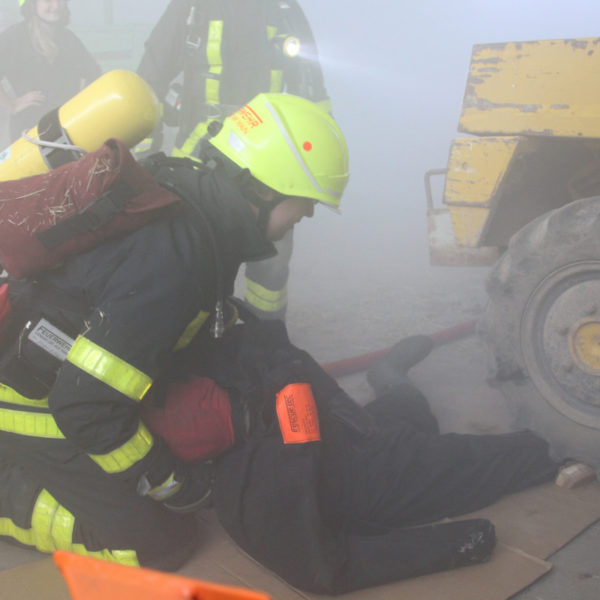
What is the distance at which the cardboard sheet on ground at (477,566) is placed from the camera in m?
1.89

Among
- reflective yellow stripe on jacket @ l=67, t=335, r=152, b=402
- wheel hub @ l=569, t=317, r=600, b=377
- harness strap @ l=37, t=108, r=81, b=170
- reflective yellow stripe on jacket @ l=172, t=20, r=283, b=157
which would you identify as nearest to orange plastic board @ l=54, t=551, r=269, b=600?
reflective yellow stripe on jacket @ l=67, t=335, r=152, b=402

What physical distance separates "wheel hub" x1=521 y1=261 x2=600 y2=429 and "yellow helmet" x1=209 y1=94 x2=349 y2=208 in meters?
0.94

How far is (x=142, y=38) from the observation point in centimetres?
1027

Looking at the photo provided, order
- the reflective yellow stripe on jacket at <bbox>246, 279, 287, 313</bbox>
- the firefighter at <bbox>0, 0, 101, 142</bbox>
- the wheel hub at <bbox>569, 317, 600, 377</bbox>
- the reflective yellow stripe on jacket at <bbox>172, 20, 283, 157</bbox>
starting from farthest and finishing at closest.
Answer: the firefighter at <bbox>0, 0, 101, 142</bbox>, the reflective yellow stripe on jacket at <bbox>172, 20, 283, 157</bbox>, the reflective yellow stripe on jacket at <bbox>246, 279, 287, 313</bbox>, the wheel hub at <bbox>569, 317, 600, 377</bbox>

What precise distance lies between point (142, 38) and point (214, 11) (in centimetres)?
716

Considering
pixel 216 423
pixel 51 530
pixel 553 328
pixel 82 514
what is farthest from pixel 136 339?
pixel 553 328

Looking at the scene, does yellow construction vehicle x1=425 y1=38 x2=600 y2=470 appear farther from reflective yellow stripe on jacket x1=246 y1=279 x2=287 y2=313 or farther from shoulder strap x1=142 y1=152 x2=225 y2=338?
shoulder strap x1=142 y1=152 x2=225 y2=338

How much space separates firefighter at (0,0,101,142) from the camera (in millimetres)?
5375

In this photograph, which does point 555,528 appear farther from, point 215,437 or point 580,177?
point 580,177

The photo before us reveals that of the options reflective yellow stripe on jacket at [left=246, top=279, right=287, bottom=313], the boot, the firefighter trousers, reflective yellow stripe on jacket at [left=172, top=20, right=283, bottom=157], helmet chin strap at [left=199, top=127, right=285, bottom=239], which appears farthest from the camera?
reflective yellow stripe on jacket at [left=172, top=20, right=283, bottom=157]

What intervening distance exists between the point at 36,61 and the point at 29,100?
35 cm

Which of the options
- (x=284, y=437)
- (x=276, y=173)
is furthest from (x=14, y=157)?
(x=284, y=437)

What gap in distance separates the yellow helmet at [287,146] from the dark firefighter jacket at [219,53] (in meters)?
A: 1.61

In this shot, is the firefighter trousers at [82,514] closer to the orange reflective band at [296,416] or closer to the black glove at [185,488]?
the black glove at [185,488]
